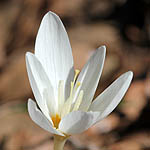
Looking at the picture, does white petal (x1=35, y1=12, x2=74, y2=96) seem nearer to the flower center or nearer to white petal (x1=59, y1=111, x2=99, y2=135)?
the flower center

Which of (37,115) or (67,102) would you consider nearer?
(37,115)

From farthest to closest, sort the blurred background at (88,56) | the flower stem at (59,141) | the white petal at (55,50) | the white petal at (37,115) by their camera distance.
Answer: the blurred background at (88,56) < the white petal at (55,50) < the flower stem at (59,141) < the white petal at (37,115)

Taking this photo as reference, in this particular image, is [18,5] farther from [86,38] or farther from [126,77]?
[126,77]

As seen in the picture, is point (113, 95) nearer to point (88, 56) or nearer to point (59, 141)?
point (59, 141)

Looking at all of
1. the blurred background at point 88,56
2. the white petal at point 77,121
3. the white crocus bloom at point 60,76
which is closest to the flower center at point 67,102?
the white crocus bloom at point 60,76

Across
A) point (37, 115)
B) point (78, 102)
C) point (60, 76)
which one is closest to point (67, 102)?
point (78, 102)

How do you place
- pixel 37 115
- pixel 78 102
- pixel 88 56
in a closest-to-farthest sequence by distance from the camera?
pixel 37 115 → pixel 78 102 → pixel 88 56

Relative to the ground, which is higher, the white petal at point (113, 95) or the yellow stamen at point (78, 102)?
the white petal at point (113, 95)

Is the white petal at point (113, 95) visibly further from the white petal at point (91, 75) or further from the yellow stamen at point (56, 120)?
the yellow stamen at point (56, 120)
